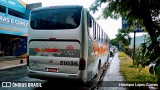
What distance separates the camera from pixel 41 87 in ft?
24.2

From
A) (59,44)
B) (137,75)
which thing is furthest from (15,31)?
(59,44)

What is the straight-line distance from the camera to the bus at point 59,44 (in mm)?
6445

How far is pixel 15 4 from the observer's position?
22250mm

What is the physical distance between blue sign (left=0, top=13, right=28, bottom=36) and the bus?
43.4 feet

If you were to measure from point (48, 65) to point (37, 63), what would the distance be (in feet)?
1.59

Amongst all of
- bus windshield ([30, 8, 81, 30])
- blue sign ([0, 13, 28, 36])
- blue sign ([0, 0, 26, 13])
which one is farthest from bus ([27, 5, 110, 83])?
blue sign ([0, 0, 26, 13])

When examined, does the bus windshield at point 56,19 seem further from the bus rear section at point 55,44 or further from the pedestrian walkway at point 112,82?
the pedestrian walkway at point 112,82

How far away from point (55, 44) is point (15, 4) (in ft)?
58.3

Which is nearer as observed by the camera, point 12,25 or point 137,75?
point 137,75

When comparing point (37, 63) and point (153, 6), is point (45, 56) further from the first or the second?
point (153, 6)

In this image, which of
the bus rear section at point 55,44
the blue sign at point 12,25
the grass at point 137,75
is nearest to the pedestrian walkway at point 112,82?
the grass at point 137,75

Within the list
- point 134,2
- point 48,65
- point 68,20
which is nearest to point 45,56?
point 48,65

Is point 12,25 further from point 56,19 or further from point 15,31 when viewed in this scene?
point 56,19

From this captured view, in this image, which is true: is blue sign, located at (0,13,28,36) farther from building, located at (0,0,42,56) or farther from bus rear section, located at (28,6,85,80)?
bus rear section, located at (28,6,85,80)
